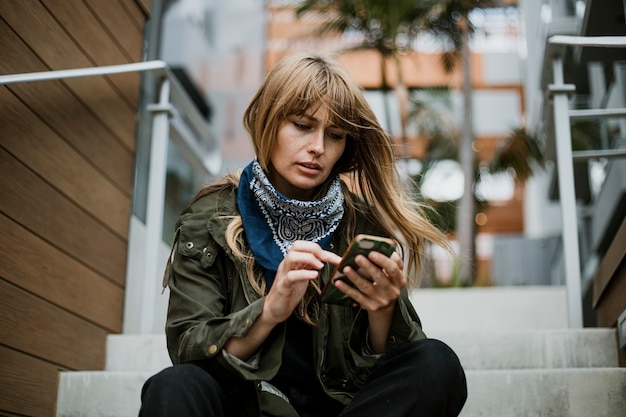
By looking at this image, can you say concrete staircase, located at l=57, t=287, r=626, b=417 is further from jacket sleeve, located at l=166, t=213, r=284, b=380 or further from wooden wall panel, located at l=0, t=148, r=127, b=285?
jacket sleeve, located at l=166, t=213, r=284, b=380

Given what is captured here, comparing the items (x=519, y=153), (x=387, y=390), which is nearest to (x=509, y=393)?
(x=387, y=390)

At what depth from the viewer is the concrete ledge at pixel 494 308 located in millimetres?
6059

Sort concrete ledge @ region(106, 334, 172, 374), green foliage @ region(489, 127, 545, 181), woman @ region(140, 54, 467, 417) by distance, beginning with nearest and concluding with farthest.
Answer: woman @ region(140, 54, 467, 417) < concrete ledge @ region(106, 334, 172, 374) < green foliage @ region(489, 127, 545, 181)

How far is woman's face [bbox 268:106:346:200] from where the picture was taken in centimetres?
185

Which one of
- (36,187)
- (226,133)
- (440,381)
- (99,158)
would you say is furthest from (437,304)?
(440,381)

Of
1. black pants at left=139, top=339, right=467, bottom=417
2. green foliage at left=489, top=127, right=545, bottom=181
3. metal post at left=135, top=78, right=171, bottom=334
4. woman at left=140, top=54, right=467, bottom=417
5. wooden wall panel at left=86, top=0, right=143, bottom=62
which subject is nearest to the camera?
black pants at left=139, top=339, right=467, bottom=417

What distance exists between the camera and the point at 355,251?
1.49 meters

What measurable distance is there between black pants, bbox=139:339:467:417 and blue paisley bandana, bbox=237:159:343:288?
361 millimetres

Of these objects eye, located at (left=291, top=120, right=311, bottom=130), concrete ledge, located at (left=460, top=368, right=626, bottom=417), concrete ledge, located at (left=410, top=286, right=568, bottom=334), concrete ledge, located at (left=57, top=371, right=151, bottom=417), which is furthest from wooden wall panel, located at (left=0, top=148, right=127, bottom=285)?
concrete ledge, located at (left=410, top=286, right=568, bottom=334)

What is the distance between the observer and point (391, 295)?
1645 mm

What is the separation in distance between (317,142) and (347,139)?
17cm

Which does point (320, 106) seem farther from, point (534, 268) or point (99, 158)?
point (534, 268)

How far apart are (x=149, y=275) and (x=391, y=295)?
154 cm

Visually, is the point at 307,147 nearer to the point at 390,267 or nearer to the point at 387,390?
the point at 390,267
